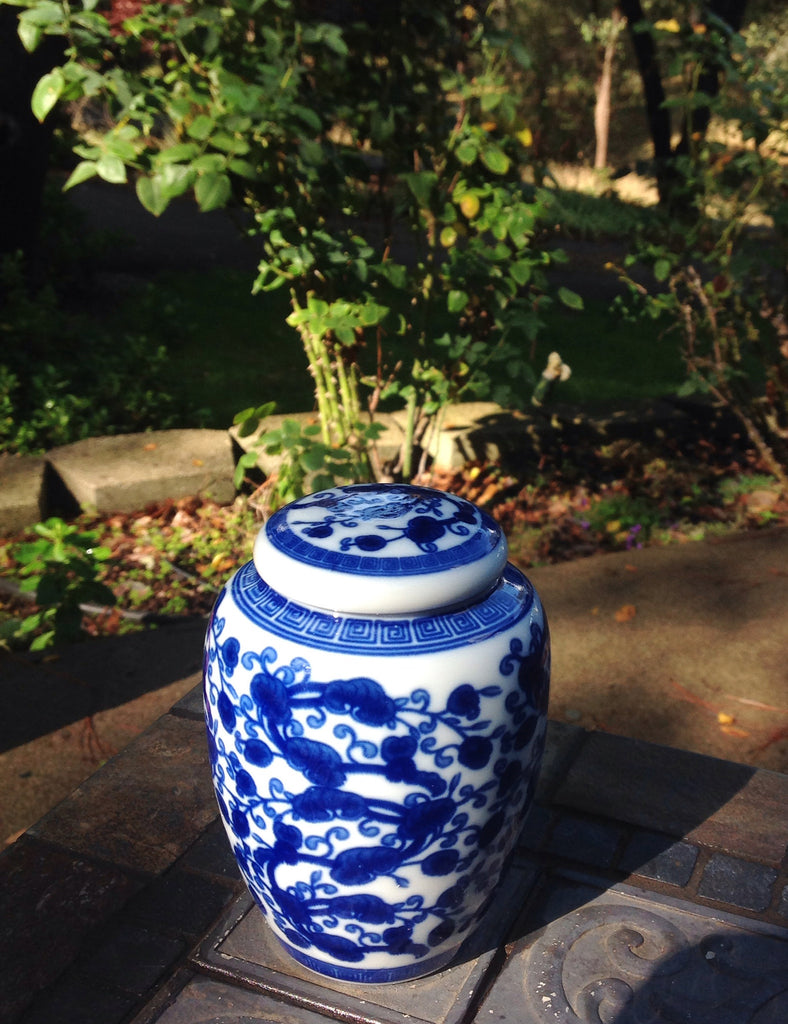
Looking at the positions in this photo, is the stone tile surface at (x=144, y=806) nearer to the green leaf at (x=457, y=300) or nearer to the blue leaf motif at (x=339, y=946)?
the blue leaf motif at (x=339, y=946)

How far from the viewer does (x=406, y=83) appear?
131 inches

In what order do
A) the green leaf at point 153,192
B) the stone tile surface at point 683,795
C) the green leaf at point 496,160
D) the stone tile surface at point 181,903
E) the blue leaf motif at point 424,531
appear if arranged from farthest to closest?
the green leaf at point 496,160
the green leaf at point 153,192
the stone tile surface at point 683,795
the stone tile surface at point 181,903
the blue leaf motif at point 424,531

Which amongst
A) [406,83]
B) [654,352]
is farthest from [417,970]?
[654,352]

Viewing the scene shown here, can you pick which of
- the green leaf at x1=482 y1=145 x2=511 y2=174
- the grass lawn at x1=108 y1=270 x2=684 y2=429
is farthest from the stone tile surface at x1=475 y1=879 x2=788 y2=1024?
the grass lawn at x1=108 y1=270 x2=684 y2=429

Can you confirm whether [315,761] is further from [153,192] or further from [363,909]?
[153,192]

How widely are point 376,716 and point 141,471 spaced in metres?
2.91

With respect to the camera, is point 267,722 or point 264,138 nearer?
point 267,722

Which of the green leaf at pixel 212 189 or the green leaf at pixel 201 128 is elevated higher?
the green leaf at pixel 201 128

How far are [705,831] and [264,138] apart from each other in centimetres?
236

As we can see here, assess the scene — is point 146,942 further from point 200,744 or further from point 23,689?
point 23,689

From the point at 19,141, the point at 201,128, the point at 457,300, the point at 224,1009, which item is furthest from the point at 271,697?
the point at 19,141

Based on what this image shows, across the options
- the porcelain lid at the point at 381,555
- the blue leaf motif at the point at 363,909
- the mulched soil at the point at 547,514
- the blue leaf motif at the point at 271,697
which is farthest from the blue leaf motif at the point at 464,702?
the mulched soil at the point at 547,514

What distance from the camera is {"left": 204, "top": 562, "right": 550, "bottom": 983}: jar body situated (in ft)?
4.35

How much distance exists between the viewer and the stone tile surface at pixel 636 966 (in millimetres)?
1562
